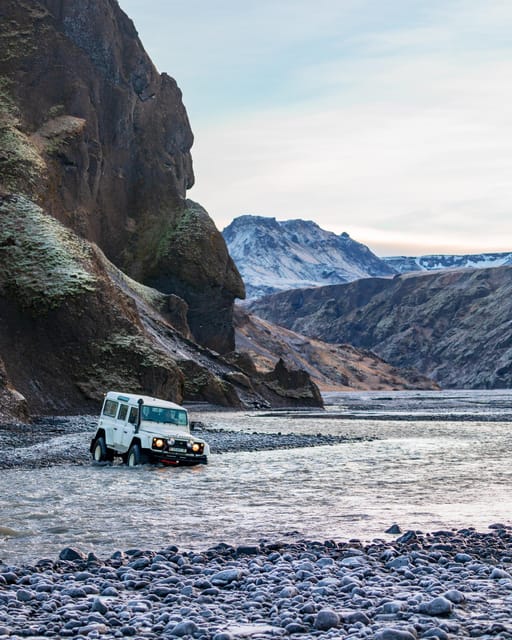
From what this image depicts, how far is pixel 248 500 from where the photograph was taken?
2275cm

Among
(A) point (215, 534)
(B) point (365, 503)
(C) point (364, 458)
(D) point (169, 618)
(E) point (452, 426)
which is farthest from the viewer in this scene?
(E) point (452, 426)

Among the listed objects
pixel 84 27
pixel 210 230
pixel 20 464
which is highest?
pixel 84 27

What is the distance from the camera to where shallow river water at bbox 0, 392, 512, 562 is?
691 inches

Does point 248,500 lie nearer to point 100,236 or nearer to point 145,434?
point 145,434

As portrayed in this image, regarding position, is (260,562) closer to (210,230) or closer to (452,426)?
(452,426)

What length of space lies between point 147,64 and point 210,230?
26.5 m

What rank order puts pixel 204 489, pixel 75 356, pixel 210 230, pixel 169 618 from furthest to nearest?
pixel 210 230
pixel 75 356
pixel 204 489
pixel 169 618

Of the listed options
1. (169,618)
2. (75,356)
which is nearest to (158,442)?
(169,618)

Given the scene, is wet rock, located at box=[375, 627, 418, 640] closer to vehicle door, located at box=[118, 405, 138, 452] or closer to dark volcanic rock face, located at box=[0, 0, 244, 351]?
vehicle door, located at box=[118, 405, 138, 452]

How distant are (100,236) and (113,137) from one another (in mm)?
14398

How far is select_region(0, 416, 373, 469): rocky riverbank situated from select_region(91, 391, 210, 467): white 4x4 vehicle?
1.63 metres

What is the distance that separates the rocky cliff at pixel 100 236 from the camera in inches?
2596

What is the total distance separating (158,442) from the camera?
28906 mm

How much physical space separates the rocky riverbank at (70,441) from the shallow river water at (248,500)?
2279 millimetres
